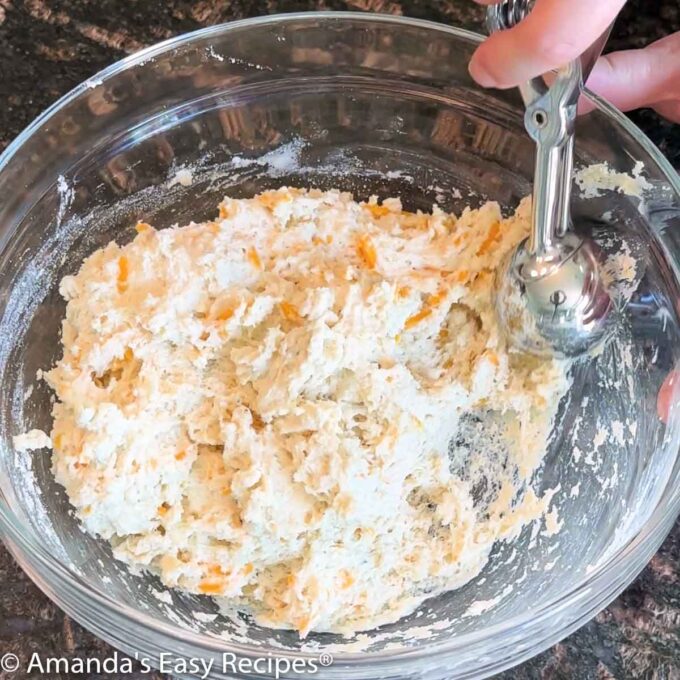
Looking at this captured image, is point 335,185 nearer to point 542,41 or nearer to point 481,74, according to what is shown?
point 481,74

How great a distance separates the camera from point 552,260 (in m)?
1.13

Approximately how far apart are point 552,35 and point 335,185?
66 cm

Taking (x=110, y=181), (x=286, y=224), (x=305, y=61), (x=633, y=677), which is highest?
(x=305, y=61)

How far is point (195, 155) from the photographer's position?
4.57 feet

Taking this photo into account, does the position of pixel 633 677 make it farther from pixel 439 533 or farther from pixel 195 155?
pixel 195 155

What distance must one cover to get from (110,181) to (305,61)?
394 mm

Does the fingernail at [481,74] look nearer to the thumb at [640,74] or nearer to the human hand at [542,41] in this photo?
the human hand at [542,41]

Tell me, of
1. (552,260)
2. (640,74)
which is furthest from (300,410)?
(640,74)

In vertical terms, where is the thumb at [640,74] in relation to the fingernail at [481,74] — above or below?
above

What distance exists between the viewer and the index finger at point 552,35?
0.82 m

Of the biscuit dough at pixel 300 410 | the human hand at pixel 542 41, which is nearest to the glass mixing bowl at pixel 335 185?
the biscuit dough at pixel 300 410

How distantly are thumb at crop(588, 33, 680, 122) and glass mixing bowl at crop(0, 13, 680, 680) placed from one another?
4.5 inches

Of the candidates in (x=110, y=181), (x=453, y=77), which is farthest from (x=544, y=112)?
(x=110, y=181)

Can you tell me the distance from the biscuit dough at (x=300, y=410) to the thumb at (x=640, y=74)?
0.91ft
